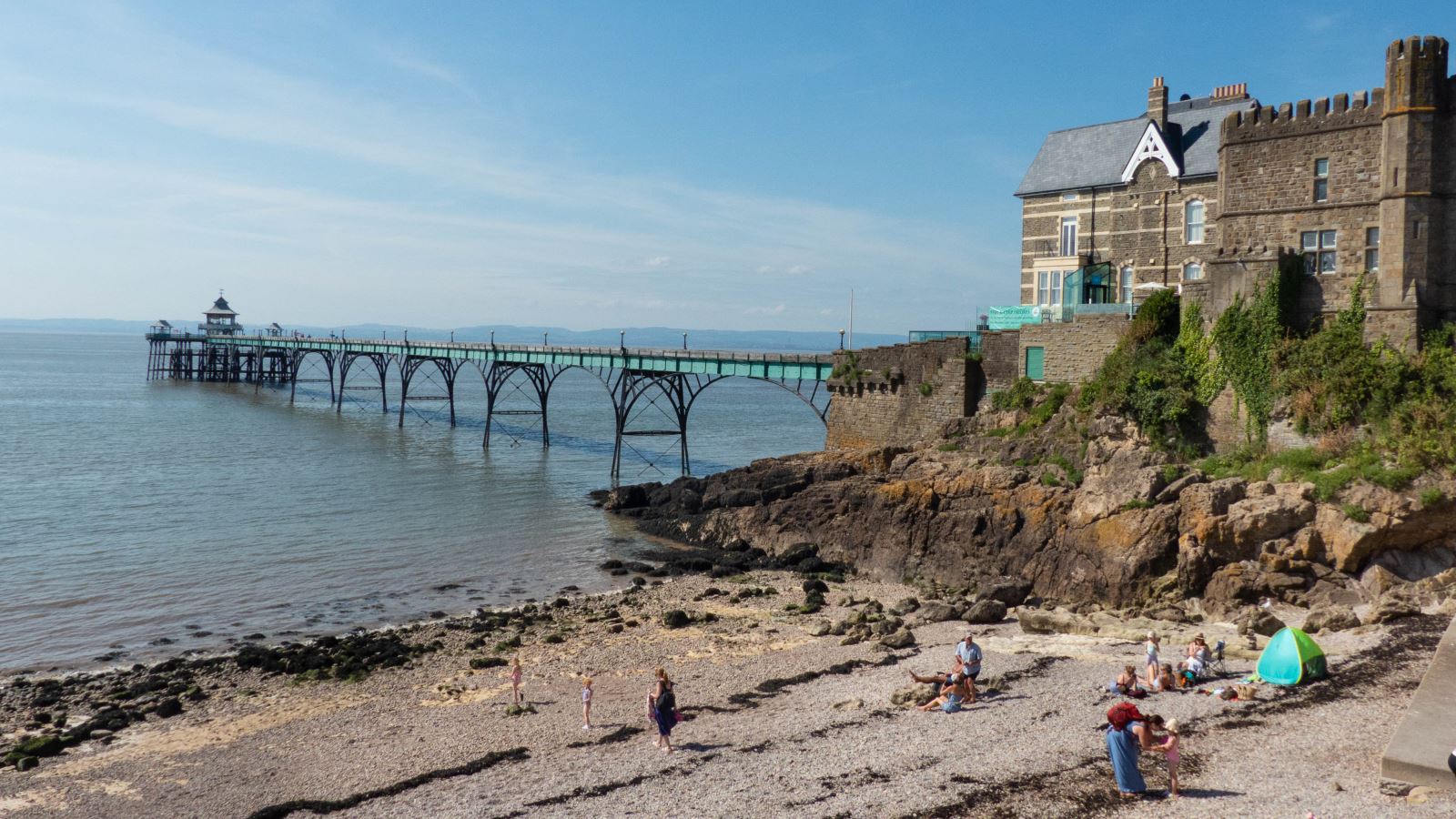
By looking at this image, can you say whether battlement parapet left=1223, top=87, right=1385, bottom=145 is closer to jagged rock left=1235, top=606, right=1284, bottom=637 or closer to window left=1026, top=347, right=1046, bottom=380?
window left=1026, top=347, right=1046, bottom=380

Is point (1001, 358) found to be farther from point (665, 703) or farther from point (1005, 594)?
point (665, 703)

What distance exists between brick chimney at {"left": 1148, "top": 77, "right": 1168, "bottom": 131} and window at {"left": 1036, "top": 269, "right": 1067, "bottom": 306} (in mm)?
5590

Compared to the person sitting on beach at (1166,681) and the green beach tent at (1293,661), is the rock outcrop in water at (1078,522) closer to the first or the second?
the green beach tent at (1293,661)

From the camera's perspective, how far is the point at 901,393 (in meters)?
35.2

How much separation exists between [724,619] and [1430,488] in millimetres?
14896

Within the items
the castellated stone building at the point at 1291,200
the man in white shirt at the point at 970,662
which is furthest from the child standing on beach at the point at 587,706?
the castellated stone building at the point at 1291,200

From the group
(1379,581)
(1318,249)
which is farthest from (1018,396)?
(1379,581)

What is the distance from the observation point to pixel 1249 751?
13023 mm

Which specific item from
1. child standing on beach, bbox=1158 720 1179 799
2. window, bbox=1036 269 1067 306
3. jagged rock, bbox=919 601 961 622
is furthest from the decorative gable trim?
child standing on beach, bbox=1158 720 1179 799

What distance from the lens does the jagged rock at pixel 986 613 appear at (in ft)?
71.4

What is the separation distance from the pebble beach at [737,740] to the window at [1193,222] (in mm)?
16045

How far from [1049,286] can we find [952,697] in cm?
2290

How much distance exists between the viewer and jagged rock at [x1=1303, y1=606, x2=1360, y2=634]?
59.5ft

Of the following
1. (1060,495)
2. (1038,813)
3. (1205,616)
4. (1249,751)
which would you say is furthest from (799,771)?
Answer: (1060,495)
